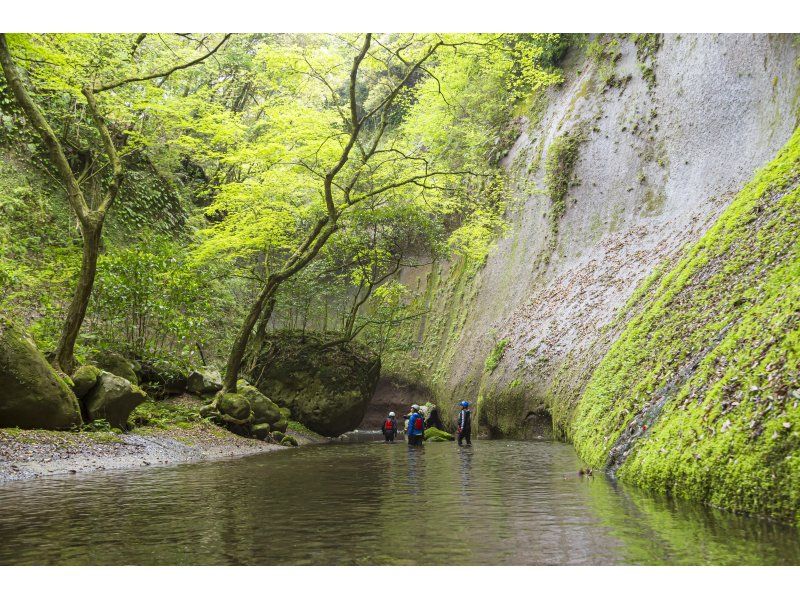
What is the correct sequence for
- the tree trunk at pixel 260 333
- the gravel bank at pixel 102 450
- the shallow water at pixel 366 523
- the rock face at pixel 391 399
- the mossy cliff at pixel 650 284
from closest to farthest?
the shallow water at pixel 366 523
the mossy cliff at pixel 650 284
the gravel bank at pixel 102 450
the tree trunk at pixel 260 333
the rock face at pixel 391 399

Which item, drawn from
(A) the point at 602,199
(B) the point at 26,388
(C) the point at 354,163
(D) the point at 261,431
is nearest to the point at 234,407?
(D) the point at 261,431

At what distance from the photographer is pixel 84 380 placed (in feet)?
41.5

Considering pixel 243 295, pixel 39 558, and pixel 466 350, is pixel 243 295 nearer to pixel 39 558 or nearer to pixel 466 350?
pixel 466 350

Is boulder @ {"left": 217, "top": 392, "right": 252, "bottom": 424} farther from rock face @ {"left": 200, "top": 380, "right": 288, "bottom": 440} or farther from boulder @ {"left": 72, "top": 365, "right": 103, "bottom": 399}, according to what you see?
boulder @ {"left": 72, "top": 365, "right": 103, "bottom": 399}

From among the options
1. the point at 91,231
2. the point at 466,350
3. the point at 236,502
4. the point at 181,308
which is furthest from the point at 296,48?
the point at 466,350

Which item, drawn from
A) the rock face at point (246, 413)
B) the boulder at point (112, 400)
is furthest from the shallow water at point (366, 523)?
the rock face at point (246, 413)

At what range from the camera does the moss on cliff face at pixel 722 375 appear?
19.5 ft

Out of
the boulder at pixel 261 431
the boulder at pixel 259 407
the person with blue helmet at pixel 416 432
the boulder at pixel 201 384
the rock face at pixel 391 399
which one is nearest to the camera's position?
the boulder at pixel 261 431

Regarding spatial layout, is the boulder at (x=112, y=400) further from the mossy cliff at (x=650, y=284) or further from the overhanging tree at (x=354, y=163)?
the mossy cliff at (x=650, y=284)

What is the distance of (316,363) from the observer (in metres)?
23.4

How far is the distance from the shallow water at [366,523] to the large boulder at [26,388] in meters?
2.17

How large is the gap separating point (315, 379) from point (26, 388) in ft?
42.1

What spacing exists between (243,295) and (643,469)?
2227 cm

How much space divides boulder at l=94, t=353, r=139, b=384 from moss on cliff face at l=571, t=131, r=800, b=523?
10.3 meters
